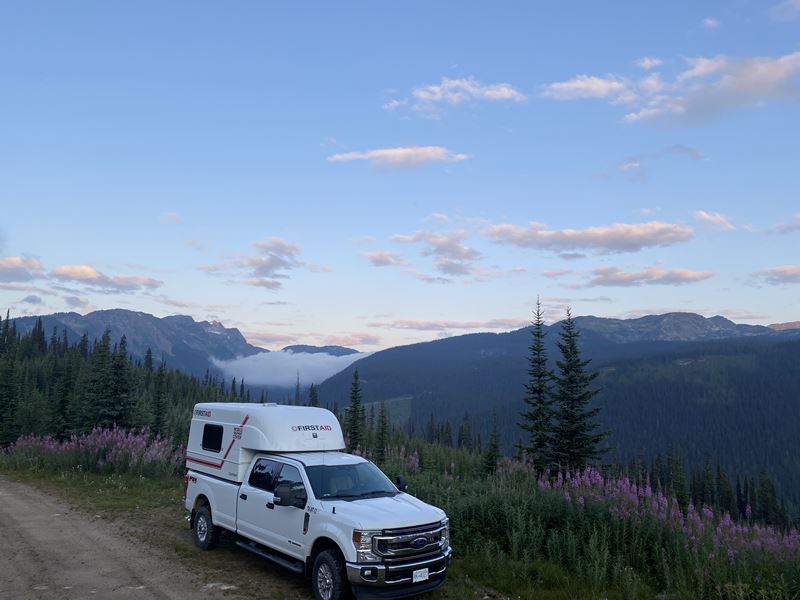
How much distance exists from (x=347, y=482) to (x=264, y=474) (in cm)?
182

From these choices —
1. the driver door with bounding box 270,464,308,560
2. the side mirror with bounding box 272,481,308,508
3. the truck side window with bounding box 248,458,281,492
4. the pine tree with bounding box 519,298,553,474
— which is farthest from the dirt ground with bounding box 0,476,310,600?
the pine tree with bounding box 519,298,553,474

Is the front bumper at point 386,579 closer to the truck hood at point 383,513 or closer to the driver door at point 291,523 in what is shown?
the truck hood at point 383,513

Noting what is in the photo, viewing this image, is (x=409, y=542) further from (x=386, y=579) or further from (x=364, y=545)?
(x=364, y=545)

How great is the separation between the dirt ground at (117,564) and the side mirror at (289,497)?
4.65 ft

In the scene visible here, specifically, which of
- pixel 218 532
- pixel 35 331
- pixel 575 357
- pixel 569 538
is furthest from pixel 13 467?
pixel 35 331

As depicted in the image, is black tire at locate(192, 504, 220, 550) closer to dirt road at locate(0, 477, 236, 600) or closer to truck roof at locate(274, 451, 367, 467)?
dirt road at locate(0, 477, 236, 600)

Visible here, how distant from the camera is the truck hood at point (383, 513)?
843 centimetres

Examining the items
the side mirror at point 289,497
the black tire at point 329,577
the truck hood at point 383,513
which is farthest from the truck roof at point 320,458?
the black tire at point 329,577

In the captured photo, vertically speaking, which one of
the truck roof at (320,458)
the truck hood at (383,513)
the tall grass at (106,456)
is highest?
the truck roof at (320,458)

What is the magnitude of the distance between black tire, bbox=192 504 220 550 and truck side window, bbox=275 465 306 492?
8.33ft

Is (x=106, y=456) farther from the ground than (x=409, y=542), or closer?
closer

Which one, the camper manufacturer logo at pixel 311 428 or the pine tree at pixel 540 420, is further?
the pine tree at pixel 540 420

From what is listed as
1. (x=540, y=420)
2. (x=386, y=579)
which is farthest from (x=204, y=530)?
(x=540, y=420)

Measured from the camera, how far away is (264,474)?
35.5 ft
